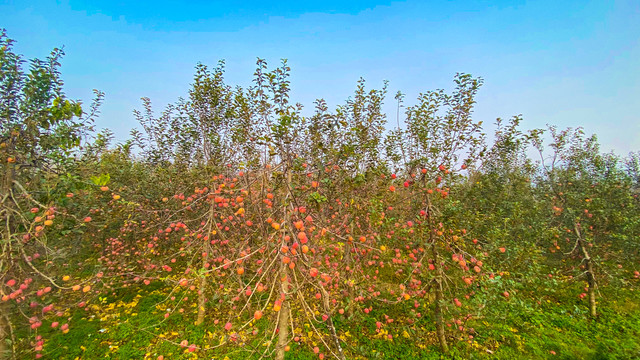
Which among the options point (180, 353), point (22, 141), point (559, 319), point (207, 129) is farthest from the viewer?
point (559, 319)

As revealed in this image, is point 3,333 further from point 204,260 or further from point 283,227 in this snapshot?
point 283,227

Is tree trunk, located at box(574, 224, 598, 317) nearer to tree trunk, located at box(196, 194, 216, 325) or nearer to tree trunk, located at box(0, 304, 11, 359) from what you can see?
tree trunk, located at box(196, 194, 216, 325)

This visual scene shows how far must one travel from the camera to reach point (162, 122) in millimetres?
5660

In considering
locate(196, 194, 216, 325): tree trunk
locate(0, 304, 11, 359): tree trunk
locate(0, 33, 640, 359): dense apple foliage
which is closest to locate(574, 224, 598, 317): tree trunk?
locate(0, 33, 640, 359): dense apple foliage

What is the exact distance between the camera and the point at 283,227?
7.86 ft

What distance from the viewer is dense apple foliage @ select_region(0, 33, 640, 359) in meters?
2.98

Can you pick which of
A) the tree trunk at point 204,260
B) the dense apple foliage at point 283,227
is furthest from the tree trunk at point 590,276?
the tree trunk at point 204,260

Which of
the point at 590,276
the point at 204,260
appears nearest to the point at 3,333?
the point at 204,260

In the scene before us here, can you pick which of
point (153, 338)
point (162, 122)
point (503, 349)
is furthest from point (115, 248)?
point (503, 349)

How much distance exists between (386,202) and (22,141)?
539 cm

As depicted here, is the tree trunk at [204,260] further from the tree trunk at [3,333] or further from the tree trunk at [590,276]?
the tree trunk at [590,276]

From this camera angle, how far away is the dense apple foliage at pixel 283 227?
2.98m

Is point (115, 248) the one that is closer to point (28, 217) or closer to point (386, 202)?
point (28, 217)

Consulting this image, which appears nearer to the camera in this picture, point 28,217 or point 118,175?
point 28,217
